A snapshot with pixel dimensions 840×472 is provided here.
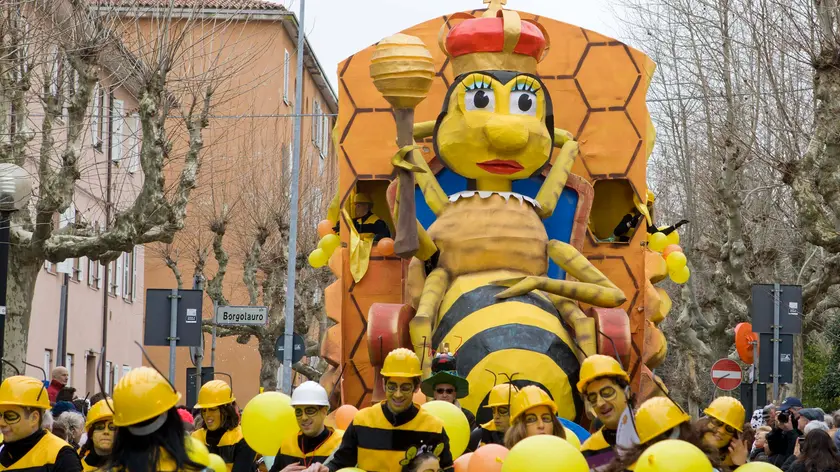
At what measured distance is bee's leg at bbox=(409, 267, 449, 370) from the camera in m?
13.0

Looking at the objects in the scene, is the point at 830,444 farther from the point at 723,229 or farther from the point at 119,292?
the point at 119,292

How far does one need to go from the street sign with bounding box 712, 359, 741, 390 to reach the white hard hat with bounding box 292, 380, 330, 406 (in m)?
13.1

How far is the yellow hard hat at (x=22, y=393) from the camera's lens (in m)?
7.84

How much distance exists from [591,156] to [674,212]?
93.4 ft

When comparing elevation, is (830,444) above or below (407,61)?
below

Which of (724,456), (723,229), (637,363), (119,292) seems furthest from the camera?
(119,292)

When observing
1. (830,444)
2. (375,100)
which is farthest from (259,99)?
(830,444)

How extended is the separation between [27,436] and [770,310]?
1035 cm

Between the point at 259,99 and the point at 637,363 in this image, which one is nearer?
the point at 637,363

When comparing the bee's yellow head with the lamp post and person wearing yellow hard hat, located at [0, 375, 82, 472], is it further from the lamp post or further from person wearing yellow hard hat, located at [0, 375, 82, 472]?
person wearing yellow hard hat, located at [0, 375, 82, 472]

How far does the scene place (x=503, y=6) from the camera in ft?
49.3

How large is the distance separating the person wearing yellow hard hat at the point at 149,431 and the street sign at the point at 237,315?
613 inches

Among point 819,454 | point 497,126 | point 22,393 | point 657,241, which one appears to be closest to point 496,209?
point 497,126

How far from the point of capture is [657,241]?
644 inches
